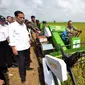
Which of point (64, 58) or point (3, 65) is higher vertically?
point (64, 58)

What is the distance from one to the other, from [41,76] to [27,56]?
2.76 ft

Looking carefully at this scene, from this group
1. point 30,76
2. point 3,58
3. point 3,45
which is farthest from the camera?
point 30,76

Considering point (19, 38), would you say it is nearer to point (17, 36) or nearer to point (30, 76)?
point (17, 36)

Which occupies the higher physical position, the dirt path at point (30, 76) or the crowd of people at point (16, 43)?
the crowd of people at point (16, 43)

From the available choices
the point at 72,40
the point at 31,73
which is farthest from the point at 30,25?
the point at 31,73

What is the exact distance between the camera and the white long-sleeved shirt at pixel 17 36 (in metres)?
5.59

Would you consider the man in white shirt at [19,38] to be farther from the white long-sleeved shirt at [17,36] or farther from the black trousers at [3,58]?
the black trousers at [3,58]

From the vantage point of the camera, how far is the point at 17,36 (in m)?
5.64

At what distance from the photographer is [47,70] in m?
4.27

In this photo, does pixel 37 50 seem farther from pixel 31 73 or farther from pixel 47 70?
pixel 47 70

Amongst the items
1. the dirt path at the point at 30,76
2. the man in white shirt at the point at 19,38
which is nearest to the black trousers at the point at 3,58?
the man in white shirt at the point at 19,38

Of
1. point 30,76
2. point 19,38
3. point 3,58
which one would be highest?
point 19,38

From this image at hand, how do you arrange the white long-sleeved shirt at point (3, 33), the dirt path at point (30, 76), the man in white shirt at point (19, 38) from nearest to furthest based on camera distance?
1. the man in white shirt at point (19, 38)
2. the white long-sleeved shirt at point (3, 33)
3. the dirt path at point (30, 76)

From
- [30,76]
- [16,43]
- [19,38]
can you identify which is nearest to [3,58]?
[16,43]
